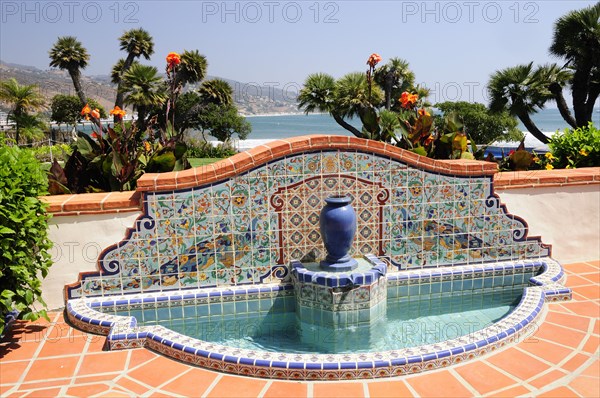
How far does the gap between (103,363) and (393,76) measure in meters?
26.5

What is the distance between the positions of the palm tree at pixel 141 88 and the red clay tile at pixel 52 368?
24899mm

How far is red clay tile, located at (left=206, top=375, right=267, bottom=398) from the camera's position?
360 centimetres

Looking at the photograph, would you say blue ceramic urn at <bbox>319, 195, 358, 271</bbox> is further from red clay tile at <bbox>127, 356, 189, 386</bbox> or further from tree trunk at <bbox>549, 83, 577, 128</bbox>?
tree trunk at <bbox>549, 83, 577, 128</bbox>

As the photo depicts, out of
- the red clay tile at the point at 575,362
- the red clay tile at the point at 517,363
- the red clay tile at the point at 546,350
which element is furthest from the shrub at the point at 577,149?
the red clay tile at the point at 517,363

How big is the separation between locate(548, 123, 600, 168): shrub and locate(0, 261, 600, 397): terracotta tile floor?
3538 millimetres

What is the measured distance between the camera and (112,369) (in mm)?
3990

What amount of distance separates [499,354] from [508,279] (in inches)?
83.6

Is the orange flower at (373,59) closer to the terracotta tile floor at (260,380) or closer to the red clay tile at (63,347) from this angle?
the terracotta tile floor at (260,380)

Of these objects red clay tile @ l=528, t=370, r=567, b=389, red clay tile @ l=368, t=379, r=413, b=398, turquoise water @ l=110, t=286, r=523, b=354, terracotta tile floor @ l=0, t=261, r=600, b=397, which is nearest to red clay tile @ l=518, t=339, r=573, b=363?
terracotta tile floor @ l=0, t=261, r=600, b=397

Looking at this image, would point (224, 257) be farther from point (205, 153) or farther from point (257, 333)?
point (205, 153)

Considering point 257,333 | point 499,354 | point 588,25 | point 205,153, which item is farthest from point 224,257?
point 205,153

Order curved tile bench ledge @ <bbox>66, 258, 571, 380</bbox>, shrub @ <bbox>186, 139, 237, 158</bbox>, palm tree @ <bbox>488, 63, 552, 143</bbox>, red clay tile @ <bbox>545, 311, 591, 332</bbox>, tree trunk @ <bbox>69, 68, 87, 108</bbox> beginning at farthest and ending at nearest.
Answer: tree trunk @ <bbox>69, 68, 87, 108</bbox>
shrub @ <bbox>186, 139, 237, 158</bbox>
palm tree @ <bbox>488, 63, 552, 143</bbox>
red clay tile @ <bbox>545, 311, 591, 332</bbox>
curved tile bench ledge @ <bbox>66, 258, 571, 380</bbox>

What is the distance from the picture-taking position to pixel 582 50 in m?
18.1

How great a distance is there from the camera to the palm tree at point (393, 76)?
28.2 meters
